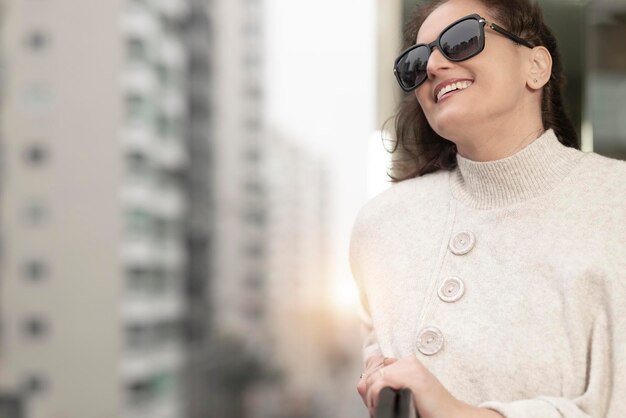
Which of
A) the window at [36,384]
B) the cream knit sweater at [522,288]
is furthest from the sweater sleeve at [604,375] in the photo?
the window at [36,384]

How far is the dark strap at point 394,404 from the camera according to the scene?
652 millimetres

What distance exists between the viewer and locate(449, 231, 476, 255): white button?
0.76 metres

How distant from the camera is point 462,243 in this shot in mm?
773

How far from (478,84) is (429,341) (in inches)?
8.7

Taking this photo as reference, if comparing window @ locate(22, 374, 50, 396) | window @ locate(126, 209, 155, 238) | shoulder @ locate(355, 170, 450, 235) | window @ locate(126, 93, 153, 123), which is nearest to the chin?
shoulder @ locate(355, 170, 450, 235)

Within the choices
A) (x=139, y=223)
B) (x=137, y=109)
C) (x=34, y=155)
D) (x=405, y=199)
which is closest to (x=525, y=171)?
(x=405, y=199)

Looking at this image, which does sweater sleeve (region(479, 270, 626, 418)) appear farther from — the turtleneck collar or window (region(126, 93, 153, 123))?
window (region(126, 93, 153, 123))

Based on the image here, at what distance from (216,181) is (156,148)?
31.2 feet

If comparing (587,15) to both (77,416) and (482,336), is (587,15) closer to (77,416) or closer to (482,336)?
(482,336)

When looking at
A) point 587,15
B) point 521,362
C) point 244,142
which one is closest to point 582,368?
point 521,362

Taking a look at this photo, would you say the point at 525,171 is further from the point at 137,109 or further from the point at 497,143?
the point at 137,109

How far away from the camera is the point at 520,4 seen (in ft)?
2.48

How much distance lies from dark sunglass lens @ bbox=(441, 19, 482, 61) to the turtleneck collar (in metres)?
0.10

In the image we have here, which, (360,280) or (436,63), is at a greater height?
(436,63)
